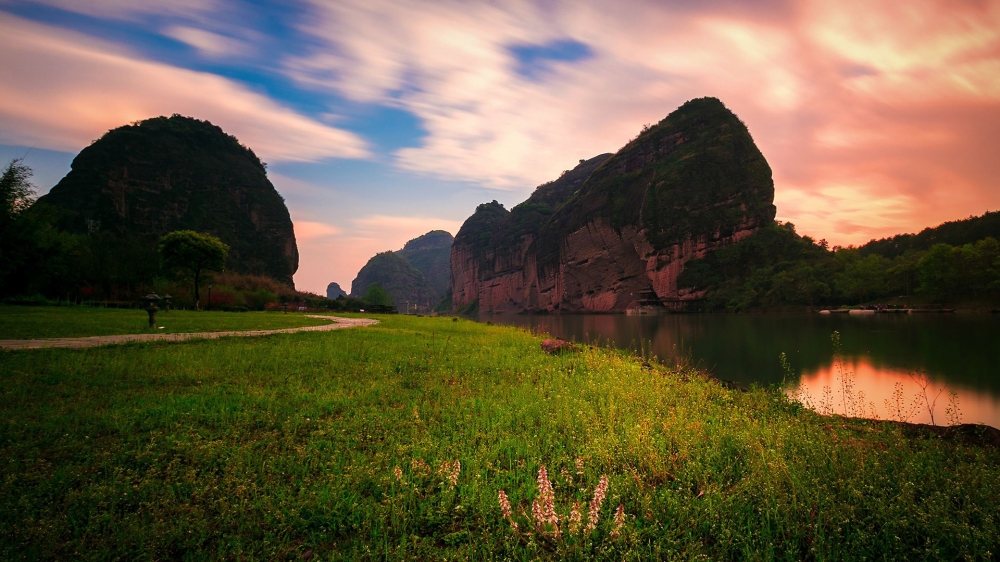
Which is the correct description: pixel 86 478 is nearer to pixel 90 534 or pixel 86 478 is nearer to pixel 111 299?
pixel 90 534

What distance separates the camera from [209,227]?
104 m

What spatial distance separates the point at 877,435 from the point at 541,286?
145140 mm

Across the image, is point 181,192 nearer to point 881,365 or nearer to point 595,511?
point 595,511

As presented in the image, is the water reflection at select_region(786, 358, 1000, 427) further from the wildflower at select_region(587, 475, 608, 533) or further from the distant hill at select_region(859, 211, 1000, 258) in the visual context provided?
the distant hill at select_region(859, 211, 1000, 258)

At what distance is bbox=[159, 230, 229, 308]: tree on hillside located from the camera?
44.0m

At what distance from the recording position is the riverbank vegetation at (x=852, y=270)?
197ft

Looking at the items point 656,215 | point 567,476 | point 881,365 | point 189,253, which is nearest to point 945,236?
point 656,215

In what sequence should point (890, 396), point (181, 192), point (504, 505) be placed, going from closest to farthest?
point (504, 505) → point (890, 396) → point (181, 192)

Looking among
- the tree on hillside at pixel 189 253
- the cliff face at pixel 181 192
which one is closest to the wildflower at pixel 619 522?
the tree on hillside at pixel 189 253

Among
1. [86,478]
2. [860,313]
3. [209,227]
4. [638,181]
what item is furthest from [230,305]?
[638,181]

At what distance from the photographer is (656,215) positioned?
361 feet

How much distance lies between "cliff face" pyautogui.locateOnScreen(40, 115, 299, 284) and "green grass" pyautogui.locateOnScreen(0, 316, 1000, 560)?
10955cm

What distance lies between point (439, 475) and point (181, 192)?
12946cm

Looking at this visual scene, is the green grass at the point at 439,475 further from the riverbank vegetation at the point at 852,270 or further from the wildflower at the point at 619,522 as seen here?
the riverbank vegetation at the point at 852,270
